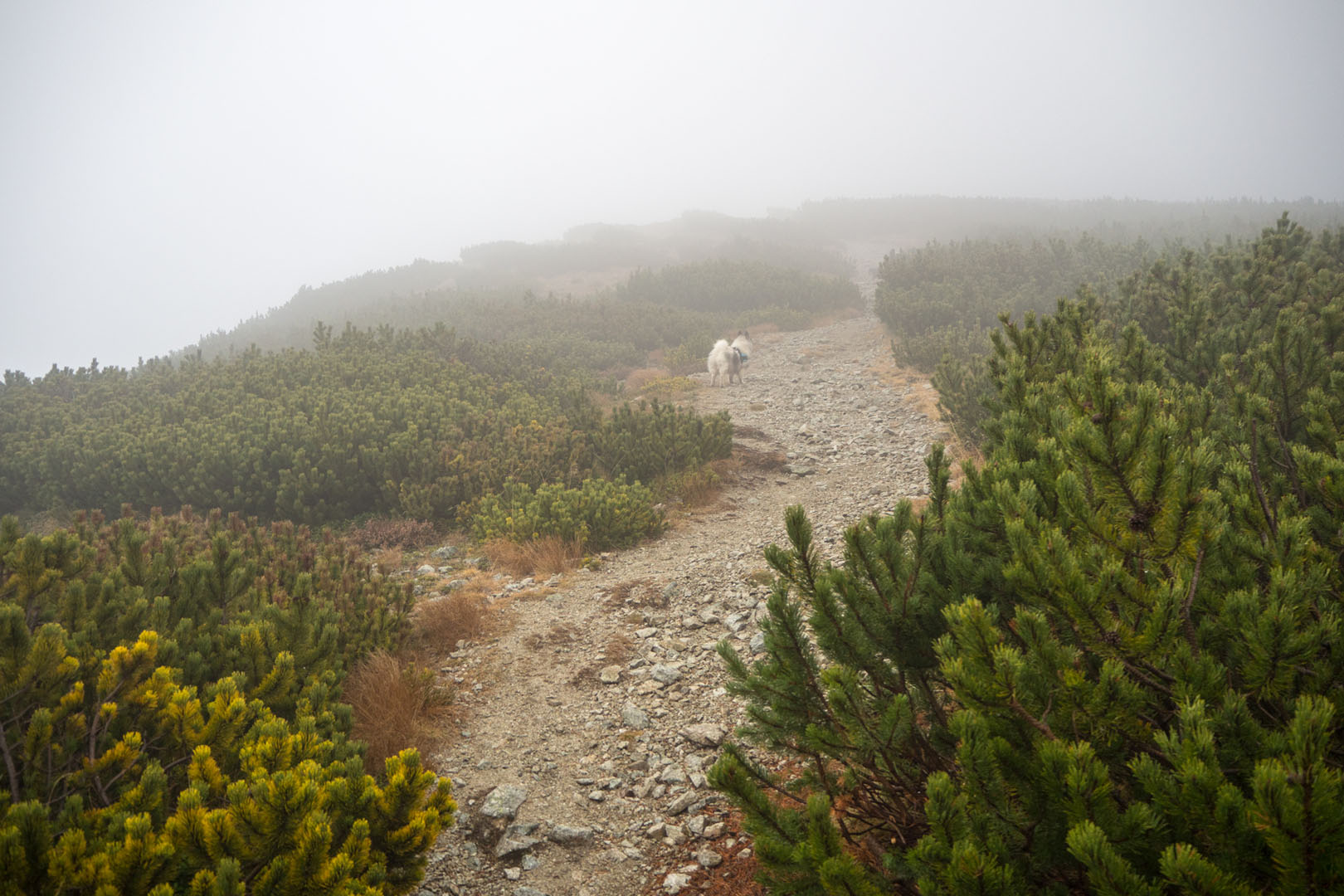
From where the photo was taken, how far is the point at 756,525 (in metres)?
8.34

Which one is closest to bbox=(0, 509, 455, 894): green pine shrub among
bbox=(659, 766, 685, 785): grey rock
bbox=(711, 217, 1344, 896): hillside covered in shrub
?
bbox=(711, 217, 1344, 896): hillside covered in shrub

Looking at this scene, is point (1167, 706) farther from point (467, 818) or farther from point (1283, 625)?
point (467, 818)

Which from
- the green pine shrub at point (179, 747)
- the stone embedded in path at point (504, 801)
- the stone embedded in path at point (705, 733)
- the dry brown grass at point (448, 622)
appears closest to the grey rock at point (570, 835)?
the stone embedded in path at point (504, 801)

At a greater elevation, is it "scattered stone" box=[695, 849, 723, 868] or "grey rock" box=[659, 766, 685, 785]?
"scattered stone" box=[695, 849, 723, 868]

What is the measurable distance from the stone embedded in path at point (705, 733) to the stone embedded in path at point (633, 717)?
0.98 feet

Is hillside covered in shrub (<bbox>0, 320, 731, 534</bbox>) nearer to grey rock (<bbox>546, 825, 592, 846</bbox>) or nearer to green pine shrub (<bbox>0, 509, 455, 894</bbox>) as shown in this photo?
green pine shrub (<bbox>0, 509, 455, 894</bbox>)

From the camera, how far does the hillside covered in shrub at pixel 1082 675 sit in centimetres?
145

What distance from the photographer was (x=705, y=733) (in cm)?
439

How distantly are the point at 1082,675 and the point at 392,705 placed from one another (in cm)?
424

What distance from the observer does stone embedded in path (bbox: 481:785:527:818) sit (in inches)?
147

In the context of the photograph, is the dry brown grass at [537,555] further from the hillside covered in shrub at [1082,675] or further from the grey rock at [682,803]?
the hillside covered in shrub at [1082,675]

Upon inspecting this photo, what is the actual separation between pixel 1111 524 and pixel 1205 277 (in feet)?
35.6

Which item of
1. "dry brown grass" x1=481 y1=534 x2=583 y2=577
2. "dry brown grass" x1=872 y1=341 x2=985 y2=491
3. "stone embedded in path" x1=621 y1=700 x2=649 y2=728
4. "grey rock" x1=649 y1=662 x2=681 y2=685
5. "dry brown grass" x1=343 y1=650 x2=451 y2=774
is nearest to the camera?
"dry brown grass" x1=343 y1=650 x2=451 y2=774

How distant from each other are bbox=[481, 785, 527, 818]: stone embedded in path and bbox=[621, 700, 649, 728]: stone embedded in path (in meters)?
0.92
